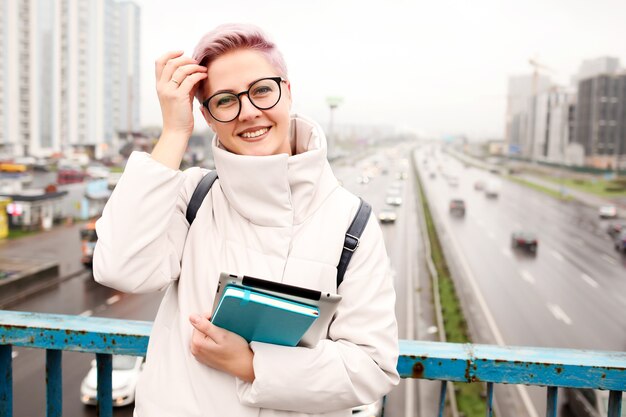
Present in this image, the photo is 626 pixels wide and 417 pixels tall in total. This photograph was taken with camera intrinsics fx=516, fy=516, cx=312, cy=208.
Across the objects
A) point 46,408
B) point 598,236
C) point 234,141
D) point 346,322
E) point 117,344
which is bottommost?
point 598,236

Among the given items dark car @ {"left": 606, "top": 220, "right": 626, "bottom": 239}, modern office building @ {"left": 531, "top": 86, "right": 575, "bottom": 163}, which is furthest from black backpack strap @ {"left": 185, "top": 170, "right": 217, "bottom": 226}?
modern office building @ {"left": 531, "top": 86, "right": 575, "bottom": 163}

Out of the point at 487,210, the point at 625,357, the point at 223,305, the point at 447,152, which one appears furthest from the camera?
the point at 447,152

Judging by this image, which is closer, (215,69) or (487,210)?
(215,69)

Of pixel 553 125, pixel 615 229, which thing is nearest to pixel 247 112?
pixel 615 229

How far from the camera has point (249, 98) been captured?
0.63 meters

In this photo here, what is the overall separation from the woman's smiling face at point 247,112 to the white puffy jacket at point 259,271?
31 millimetres

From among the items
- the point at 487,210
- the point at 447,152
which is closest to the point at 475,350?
the point at 487,210

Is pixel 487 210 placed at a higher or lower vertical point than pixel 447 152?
lower

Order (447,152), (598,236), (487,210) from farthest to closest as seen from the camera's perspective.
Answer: (447,152) → (487,210) → (598,236)

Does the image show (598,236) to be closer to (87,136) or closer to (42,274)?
(42,274)

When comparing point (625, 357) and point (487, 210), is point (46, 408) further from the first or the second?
point (487, 210)

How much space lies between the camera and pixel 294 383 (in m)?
0.58

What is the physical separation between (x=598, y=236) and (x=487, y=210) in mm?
6485

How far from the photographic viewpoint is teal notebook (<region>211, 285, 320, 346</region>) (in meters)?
0.52
